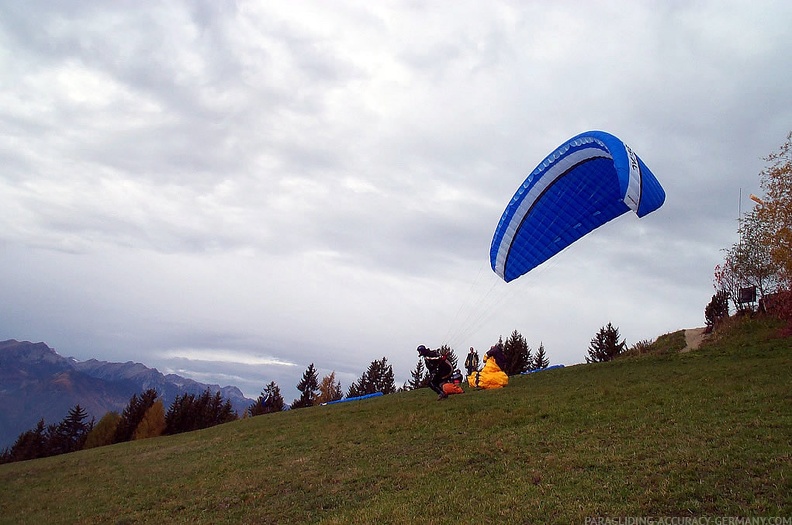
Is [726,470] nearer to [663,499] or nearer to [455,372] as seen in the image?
[663,499]

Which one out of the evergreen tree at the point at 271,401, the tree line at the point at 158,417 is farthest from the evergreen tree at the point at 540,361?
the evergreen tree at the point at 271,401

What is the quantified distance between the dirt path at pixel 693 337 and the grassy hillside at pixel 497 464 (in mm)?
8493

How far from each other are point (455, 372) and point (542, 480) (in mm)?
12739

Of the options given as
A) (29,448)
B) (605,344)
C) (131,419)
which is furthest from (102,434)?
(605,344)

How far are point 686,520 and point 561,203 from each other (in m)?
12.9

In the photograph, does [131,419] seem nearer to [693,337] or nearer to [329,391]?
[329,391]

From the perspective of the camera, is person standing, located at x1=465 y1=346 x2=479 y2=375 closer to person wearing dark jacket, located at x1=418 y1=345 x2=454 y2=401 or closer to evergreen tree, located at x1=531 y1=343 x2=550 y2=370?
person wearing dark jacket, located at x1=418 y1=345 x2=454 y2=401

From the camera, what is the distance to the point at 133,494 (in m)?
15.0

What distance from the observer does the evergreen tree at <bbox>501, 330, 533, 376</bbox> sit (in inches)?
2370

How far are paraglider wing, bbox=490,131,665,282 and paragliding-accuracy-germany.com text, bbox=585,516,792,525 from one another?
1023 centimetres

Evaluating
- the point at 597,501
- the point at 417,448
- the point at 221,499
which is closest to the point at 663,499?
the point at 597,501

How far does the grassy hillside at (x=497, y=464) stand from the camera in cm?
785

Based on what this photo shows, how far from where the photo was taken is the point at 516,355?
60062mm

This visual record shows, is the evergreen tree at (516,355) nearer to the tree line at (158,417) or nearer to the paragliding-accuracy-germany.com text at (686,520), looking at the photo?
the tree line at (158,417)
